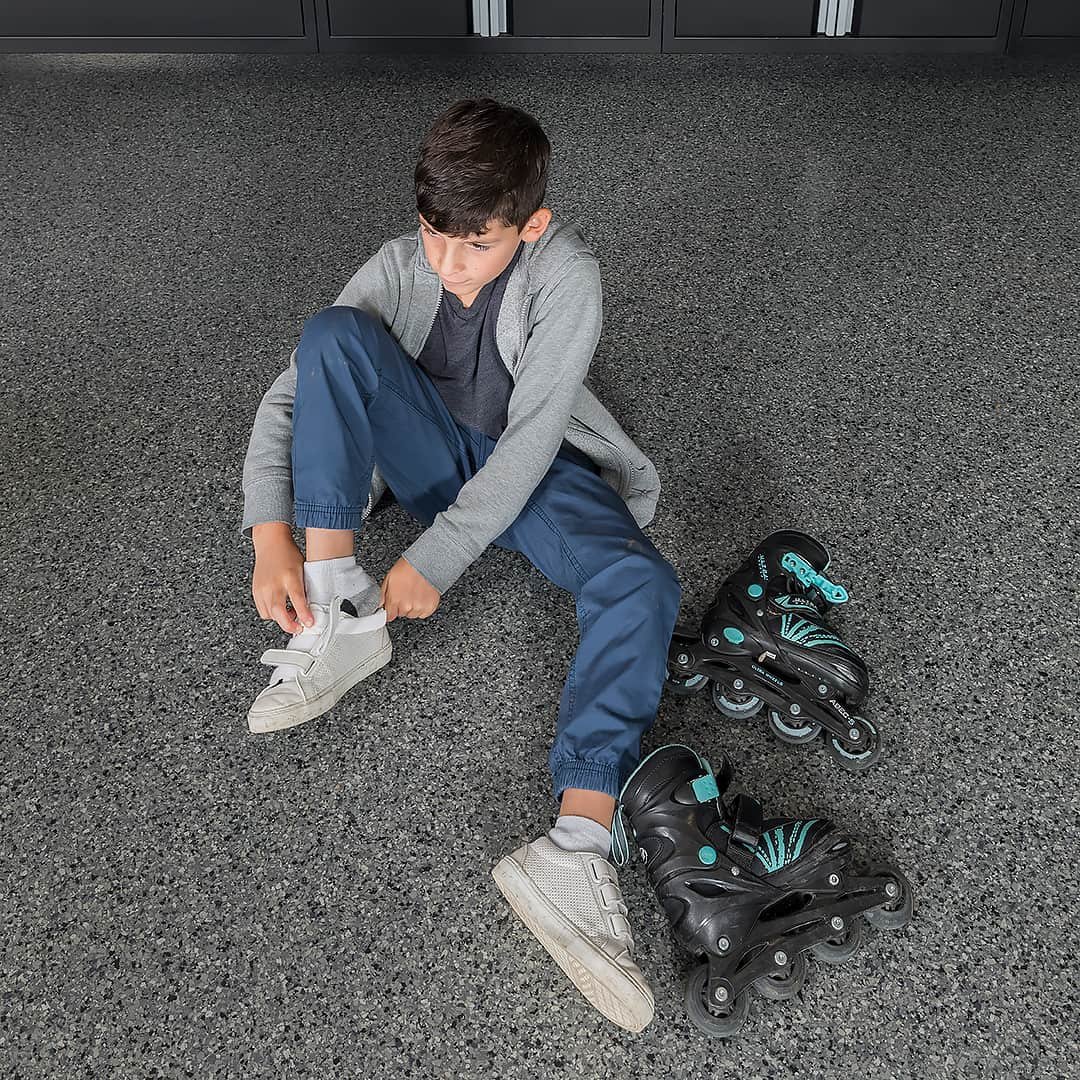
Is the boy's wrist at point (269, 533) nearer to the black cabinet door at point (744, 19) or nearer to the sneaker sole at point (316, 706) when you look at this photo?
the sneaker sole at point (316, 706)

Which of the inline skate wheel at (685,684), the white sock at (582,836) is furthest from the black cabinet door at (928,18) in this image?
the white sock at (582,836)

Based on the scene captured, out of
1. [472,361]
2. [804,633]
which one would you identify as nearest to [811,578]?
[804,633]

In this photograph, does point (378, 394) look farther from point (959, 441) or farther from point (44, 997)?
point (959, 441)

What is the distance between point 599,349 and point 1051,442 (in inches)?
24.7

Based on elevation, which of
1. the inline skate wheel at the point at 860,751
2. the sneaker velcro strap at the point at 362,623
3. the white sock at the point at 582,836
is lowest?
the inline skate wheel at the point at 860,751

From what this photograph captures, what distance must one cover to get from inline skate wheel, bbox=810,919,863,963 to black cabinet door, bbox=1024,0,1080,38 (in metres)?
2.29

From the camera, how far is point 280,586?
1.13 meters

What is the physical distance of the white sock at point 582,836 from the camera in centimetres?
100

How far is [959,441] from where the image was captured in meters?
1.56

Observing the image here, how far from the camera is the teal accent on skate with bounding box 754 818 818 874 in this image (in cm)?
100

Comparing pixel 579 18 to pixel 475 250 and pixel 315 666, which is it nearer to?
pixel 475 250

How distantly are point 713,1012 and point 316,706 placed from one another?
0.46m

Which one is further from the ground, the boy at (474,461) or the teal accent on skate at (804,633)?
the boy at (474,461)

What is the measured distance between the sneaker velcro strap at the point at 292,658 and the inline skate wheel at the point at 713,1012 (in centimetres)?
45
